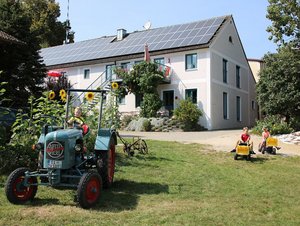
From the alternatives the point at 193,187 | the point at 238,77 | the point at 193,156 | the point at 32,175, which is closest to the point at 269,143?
the point at 193,156

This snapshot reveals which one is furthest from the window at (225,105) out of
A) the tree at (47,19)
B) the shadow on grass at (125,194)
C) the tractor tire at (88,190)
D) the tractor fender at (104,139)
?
the tree at (47,19)

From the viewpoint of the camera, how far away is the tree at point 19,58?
19188mm

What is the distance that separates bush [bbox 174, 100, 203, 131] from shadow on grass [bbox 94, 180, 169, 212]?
58.0 ft

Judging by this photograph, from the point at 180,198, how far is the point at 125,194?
998 mm

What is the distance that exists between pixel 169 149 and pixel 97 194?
7.78 meters

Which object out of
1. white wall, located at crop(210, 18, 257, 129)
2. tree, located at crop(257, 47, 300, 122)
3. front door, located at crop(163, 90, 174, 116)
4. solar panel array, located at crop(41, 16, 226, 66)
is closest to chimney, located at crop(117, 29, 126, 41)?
solar panel array, located at crop(41, 16, 226, 66)

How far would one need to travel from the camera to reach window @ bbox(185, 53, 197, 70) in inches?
1120

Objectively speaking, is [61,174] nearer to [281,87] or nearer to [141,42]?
[281,87]

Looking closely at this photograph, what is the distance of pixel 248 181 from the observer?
9.01 meters

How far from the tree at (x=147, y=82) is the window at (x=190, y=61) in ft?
6.60

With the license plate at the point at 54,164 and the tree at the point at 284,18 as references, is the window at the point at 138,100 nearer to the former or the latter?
the tree at the point at 284,18

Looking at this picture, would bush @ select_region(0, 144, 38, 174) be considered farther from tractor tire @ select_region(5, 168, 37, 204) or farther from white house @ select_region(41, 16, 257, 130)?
white house @ select_region(41, 16, 257, 130)

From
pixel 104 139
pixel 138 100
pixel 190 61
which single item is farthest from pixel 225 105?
pixel 104 139

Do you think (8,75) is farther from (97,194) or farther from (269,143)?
(97,194)
